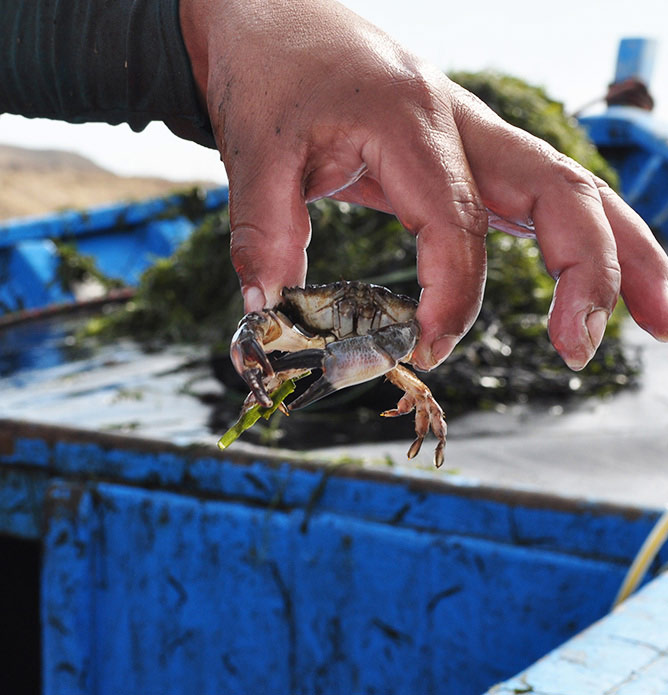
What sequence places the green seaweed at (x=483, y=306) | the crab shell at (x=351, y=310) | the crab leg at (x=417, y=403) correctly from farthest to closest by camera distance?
the green seaweed at (x=483, y=306), the crab leg at (x=417, y=403), the crab shell at (x=351, y=310)

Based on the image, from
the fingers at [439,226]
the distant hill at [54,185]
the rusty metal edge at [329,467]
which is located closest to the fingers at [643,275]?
the fingers at [439,226]

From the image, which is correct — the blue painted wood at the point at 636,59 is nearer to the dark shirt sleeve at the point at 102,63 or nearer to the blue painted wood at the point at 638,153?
the blue painted wood at the point at 638,153

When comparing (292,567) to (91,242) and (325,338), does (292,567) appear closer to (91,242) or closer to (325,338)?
(325,338)

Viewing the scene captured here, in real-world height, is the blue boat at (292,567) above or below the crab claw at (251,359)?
below

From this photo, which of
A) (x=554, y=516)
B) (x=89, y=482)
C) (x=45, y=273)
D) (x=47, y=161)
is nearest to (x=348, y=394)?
(x=89, y=482)

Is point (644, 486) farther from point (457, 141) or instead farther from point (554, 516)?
point (457, 141)
